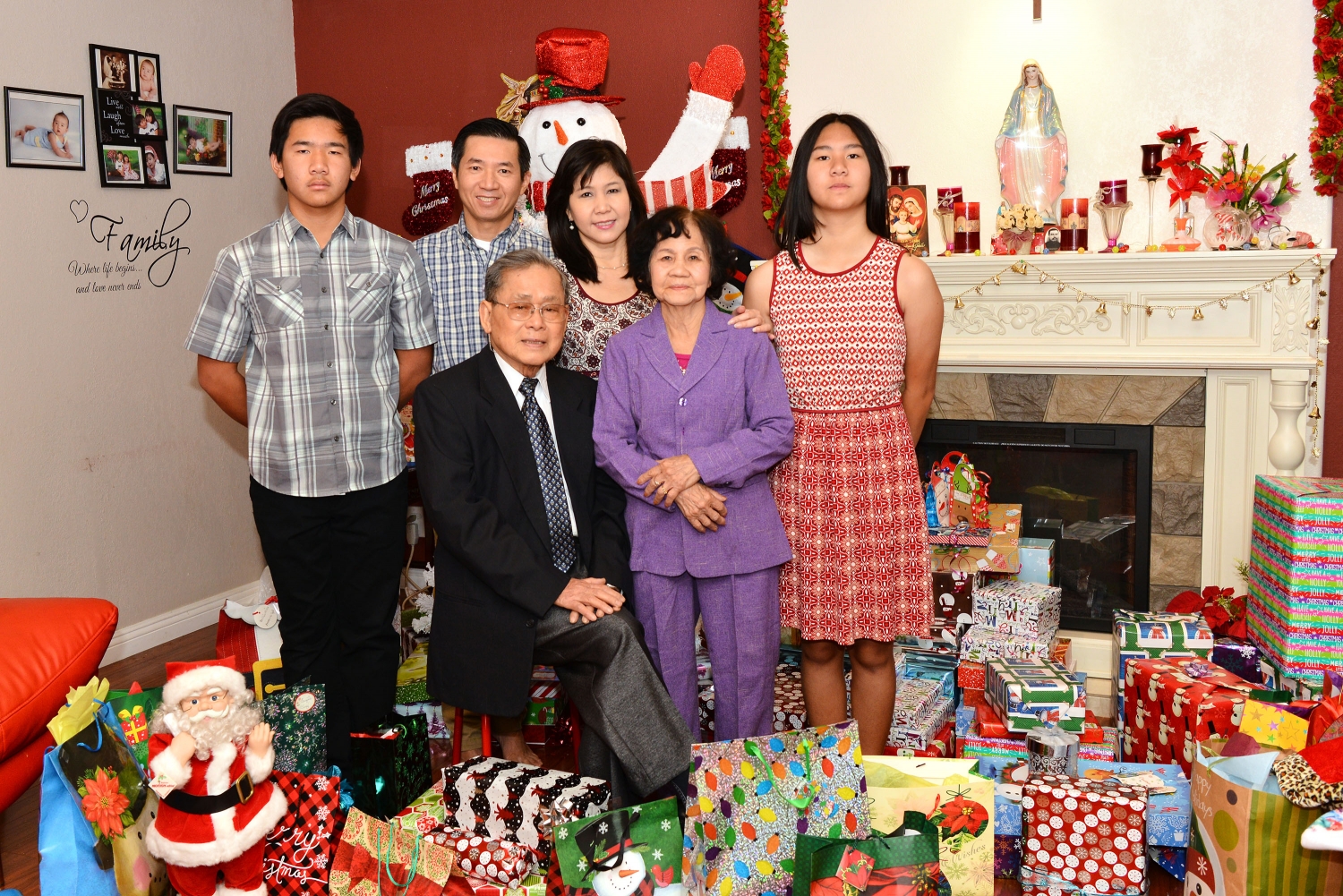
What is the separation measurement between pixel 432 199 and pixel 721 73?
47.5 inches

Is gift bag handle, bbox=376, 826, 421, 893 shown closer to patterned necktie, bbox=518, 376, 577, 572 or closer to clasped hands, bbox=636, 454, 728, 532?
patterned necktie, bbox=518, 376, 577, 572

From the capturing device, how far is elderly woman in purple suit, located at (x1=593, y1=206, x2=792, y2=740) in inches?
84.5

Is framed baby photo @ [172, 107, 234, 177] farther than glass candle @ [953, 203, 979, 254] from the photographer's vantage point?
Yes

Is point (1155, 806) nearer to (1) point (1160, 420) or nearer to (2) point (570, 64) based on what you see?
(1) point (1160, 420)

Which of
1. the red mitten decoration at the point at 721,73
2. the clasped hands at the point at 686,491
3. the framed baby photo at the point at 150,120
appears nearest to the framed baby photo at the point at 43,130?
the framed baby photo at the point at 150,120

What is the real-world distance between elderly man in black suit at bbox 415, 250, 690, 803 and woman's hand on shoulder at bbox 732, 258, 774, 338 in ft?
1.23

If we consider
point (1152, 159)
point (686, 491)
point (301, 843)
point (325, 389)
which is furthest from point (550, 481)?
point (1152, 159)

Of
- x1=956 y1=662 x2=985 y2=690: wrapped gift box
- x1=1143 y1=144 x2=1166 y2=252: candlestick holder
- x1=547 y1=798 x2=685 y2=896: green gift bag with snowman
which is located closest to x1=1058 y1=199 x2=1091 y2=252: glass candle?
x1=1143 y1=144 x2=1166 y2=252: candlestick holder

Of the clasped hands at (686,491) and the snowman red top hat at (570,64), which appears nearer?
the clasped hands at (686,491)

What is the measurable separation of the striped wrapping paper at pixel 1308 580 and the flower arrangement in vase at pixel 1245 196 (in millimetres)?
902

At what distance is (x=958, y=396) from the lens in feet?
11.9

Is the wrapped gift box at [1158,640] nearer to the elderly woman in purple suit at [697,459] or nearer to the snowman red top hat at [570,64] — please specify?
the elderly woman in purple suit at [697,459]

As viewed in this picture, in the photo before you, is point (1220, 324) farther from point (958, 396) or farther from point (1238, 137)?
point (958, 396)

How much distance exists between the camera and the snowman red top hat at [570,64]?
10.9 ft
